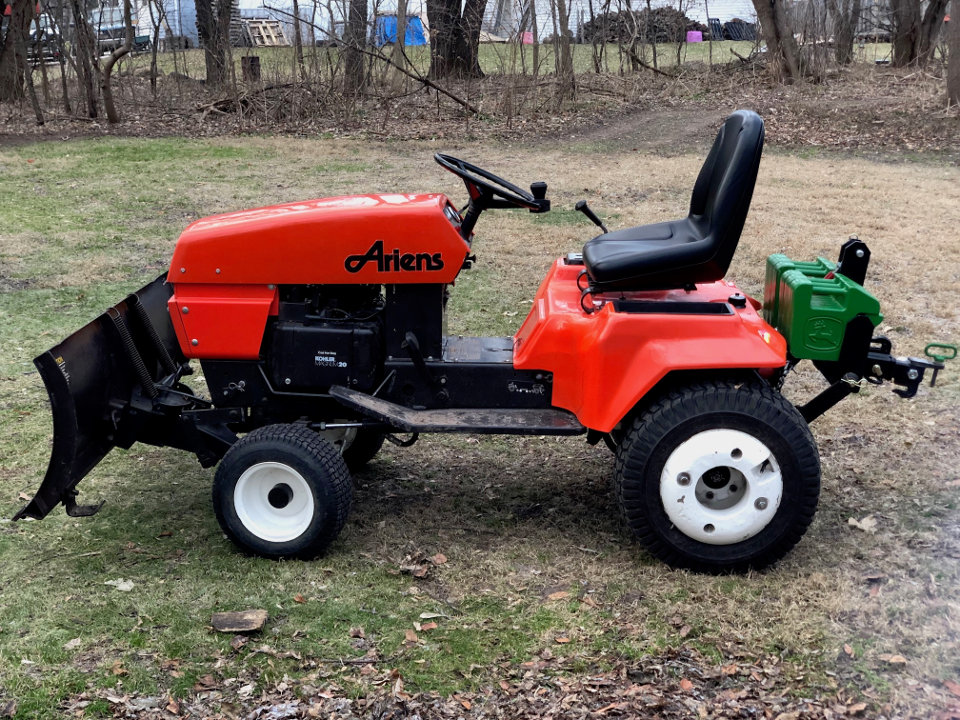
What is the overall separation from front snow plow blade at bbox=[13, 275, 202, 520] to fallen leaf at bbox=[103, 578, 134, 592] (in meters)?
0.26

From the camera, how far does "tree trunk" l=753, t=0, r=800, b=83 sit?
1645 centimetres

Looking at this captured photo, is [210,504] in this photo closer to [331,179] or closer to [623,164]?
[331,179]

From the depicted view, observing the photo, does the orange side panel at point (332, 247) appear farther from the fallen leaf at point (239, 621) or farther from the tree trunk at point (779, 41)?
the tree trunk at point (779, 41)

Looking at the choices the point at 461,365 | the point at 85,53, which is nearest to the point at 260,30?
the point at 85,53

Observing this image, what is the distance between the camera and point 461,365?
3703mm

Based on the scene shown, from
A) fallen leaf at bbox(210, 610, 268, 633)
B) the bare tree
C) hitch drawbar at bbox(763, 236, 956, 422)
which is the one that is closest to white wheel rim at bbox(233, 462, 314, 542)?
fallen leaf at bbox(210, 610, 268, 633)

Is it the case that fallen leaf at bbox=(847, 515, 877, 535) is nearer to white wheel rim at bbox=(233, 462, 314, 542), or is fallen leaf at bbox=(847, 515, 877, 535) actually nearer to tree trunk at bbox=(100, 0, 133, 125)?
white wheel rim at bbox=(233, 462, 314, 542)

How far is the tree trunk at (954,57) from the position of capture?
13133 millimetres

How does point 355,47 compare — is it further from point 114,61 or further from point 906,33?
point 906,33

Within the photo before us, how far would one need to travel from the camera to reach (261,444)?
137 inches

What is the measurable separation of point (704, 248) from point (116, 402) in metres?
2.23

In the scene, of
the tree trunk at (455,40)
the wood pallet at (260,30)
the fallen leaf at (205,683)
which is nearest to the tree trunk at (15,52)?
the wood pallet at (260,30)

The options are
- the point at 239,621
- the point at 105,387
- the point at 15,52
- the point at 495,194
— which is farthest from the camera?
the point at 15,52

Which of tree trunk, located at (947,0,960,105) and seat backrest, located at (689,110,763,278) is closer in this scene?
seat backrest, located at (689,110,763,278)
